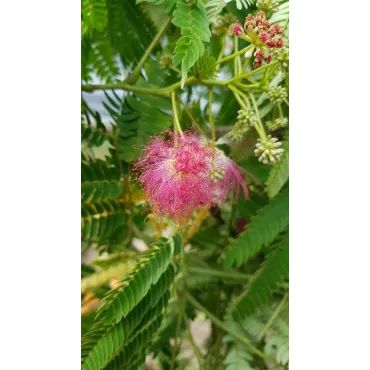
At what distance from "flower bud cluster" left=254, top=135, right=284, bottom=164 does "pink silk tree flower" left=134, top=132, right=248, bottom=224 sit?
0.03 m

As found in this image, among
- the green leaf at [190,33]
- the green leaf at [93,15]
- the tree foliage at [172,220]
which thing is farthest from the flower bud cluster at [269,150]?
the green leaf at [93,15]

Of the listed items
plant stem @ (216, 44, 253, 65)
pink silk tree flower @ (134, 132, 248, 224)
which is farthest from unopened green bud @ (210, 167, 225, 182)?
plant stem @ (216, 44, 253, 65)

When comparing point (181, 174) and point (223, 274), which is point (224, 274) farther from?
point (181, 174)

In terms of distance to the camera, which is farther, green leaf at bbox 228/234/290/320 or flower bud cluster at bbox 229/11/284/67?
green leaf at bbox 228/234/290/320

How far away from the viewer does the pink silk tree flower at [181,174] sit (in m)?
0.47

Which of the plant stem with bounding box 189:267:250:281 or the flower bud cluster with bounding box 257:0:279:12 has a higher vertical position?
the flower bud cluster with bounding box 257:0:279:12

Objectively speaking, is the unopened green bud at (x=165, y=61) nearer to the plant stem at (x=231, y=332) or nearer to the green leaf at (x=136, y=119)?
the green leaf at (x=136, y=119)

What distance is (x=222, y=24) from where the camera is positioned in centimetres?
50

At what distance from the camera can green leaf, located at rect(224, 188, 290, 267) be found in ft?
1.79

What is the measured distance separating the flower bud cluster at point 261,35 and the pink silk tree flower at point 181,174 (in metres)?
0.10

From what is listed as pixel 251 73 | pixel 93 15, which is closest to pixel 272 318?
pixel 251 73

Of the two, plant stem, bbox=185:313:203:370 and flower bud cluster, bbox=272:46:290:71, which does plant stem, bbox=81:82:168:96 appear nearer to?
flower bud cluster, bbox=272:46:290:71
